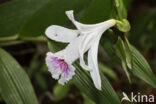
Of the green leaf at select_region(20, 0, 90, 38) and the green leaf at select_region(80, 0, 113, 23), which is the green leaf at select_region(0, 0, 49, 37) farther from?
the green leaf at select_region(80, 0, 113, 23)

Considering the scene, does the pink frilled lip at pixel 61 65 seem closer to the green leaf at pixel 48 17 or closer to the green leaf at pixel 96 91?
the green leaf at pixel 96 91

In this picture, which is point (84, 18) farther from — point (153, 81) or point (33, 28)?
point (153, 81)

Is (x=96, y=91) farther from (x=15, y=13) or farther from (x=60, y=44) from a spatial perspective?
(x=15, y=13)

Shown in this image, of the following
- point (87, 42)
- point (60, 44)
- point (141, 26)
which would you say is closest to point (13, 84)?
point (60, 44)

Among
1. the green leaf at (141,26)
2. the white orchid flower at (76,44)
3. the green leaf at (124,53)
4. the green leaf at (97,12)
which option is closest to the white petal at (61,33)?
the white orchid flower at (76,44)

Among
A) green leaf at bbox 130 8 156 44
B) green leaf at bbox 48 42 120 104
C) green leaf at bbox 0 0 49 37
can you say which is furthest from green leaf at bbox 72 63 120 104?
green leaf at bbox 130 8 156 44
